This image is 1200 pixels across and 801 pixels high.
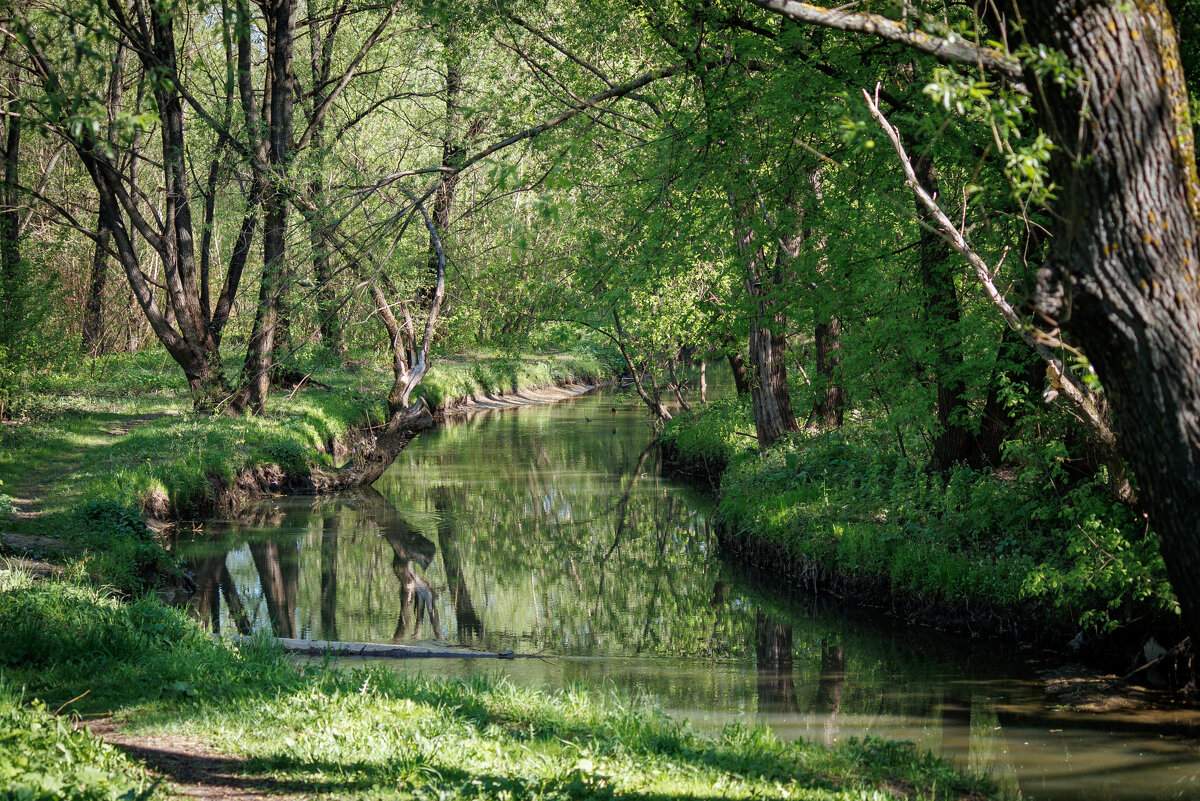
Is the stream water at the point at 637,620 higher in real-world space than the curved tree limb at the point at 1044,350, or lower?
lower

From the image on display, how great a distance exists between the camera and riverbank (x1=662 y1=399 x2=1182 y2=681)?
26.9ft

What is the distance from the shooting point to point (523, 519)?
17.0 m

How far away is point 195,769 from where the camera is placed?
4.65 metres

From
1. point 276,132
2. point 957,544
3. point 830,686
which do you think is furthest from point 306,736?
point 276,132

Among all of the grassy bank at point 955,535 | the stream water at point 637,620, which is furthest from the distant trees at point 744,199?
the stream water at point 637,620

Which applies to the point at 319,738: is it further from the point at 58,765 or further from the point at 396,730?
the point at 58,765

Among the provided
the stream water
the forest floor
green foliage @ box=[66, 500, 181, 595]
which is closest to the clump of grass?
the stream water

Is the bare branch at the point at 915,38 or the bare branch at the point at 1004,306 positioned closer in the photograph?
the bare branch at the point at 915,38

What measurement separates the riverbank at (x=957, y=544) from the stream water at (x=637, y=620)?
470mm

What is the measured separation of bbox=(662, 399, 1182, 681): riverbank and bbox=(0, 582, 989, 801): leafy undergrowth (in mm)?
3048

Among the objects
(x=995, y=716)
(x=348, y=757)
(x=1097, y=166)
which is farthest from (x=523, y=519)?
(x=1097, y=166)

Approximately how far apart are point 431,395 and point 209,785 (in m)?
26.0

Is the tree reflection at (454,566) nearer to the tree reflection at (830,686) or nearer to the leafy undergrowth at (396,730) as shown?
the tree reflection at (830,686)

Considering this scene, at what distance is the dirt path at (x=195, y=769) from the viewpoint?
14.4 feet
